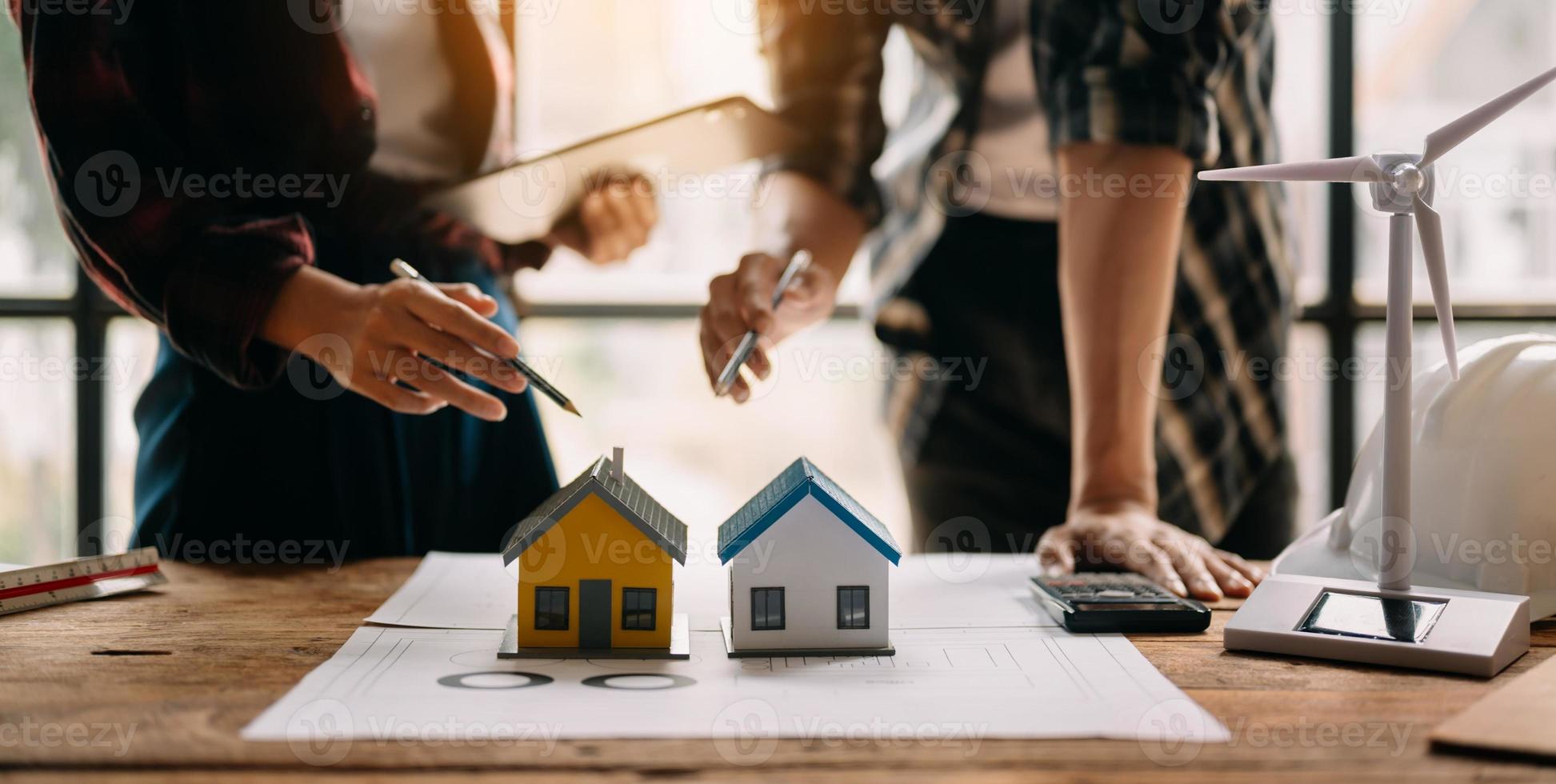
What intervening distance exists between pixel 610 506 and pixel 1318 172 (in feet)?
1.87

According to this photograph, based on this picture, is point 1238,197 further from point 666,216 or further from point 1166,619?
point 666,216

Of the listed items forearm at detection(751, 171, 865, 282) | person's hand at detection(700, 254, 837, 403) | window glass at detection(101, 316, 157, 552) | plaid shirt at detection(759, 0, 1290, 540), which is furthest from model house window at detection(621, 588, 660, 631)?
window glass at detection(101, 316, 157, 552)

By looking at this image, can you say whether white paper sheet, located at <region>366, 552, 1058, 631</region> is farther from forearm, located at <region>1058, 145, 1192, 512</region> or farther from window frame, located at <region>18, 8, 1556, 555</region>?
window frame, located at <region>18, 8, 1556, 555</region>

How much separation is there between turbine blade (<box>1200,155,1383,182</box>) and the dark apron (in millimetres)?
853

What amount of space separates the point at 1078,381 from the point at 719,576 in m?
0.49

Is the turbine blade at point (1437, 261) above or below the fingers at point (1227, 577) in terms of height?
above

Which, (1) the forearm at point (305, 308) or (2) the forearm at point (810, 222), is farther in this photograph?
(2) the forearm at point (810, 222)

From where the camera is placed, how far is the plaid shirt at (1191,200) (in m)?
1.39

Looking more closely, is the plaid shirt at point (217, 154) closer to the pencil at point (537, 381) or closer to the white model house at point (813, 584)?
the pencil at point (537, 381)

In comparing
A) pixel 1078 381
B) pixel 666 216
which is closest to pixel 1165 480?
pixel 1078 381

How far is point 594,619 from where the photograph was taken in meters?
0.74

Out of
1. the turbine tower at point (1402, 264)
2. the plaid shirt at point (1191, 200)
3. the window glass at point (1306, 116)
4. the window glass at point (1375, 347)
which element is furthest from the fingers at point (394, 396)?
the window glass at point (1375, 347)

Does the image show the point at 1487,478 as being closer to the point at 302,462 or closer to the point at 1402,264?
the point at 1402,264

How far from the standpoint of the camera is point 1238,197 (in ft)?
4.57
